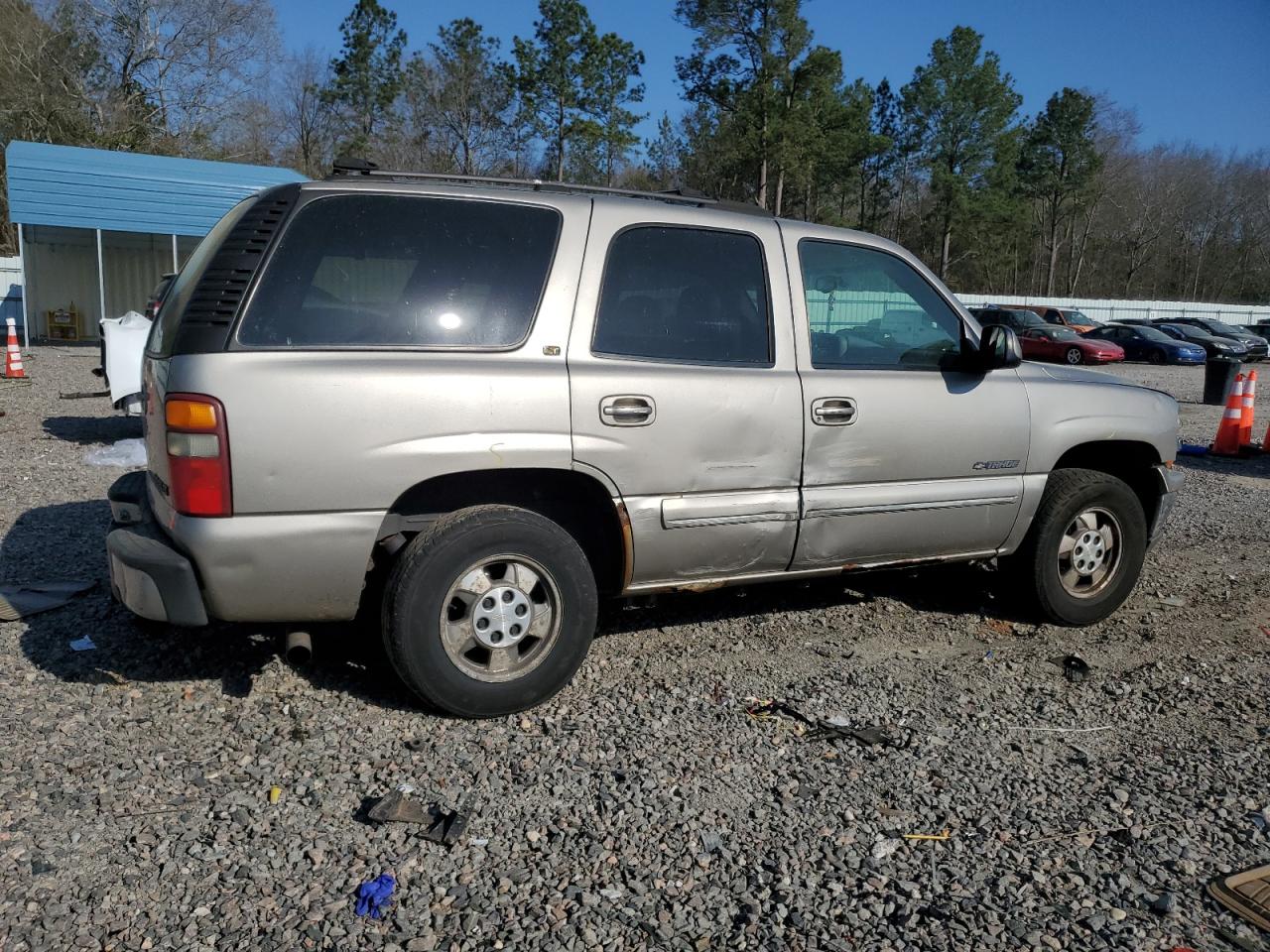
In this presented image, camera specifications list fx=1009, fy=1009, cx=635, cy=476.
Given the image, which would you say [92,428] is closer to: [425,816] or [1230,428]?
[425,816]

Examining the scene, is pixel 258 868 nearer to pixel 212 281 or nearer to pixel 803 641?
pixel 212 281

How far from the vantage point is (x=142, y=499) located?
390 cm

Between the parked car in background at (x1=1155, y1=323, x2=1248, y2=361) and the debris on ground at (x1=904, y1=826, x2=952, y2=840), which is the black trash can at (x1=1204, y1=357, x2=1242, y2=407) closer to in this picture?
the parked car in background at (x1=1155, y1=323, x2=1248, y2=361)

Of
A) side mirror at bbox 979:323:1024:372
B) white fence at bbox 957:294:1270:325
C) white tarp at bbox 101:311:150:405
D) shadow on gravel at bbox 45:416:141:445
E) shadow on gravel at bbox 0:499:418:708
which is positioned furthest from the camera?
white fence at bbox 957:294:1270:325

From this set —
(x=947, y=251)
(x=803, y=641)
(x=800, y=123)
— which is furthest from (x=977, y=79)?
(x=803, y=641)

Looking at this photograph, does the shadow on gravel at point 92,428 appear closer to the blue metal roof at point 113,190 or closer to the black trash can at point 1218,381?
the blue metal roof at point 113,190

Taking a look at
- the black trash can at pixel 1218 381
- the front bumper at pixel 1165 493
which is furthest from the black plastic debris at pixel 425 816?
the black trash can at pixel 1218 381

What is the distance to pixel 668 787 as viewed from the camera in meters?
3.34

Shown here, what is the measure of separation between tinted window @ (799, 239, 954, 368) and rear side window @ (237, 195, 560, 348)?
1.24m

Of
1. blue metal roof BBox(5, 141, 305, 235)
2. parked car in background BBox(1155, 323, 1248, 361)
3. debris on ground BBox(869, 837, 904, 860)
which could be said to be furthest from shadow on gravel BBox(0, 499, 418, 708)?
parked car in background BBox(1155, 323, 1248, 361)

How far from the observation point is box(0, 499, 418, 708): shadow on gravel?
4.07 meters

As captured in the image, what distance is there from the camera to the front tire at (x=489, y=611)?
3.56 m

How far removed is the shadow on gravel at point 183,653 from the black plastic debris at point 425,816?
73 cm

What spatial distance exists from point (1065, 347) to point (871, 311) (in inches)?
1103
